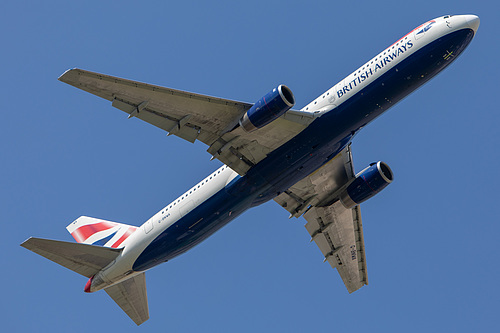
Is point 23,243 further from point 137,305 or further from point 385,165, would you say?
point 385,165

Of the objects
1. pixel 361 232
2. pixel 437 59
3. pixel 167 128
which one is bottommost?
pixel 361 232

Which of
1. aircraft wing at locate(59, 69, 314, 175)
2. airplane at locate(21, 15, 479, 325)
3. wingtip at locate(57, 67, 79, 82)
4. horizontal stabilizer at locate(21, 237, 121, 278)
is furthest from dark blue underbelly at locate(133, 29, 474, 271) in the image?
wingtip at locate(57, 67, 79, 82)

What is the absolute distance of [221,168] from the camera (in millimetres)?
41000

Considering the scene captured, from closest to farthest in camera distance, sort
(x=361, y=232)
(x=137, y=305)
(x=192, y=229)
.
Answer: (x=192, y=229) → (x=137, y=305) → (x=361, y=232)

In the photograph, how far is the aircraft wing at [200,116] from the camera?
35094mm

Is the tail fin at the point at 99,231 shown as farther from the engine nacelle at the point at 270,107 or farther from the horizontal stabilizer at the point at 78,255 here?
the engine nacelle at the point at 270,107

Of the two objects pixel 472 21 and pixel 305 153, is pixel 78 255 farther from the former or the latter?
pixel 472 21

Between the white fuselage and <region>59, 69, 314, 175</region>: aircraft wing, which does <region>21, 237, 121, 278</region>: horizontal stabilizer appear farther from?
<region>59, 69, 314, 175</region>: aircraft wing

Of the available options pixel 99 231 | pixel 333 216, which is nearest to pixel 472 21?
pixel 333 216

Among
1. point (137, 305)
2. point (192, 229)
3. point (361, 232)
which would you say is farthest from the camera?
point (361, 232)

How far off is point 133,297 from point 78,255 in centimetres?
499

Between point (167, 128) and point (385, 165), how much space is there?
1372cm

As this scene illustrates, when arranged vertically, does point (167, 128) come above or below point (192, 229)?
above

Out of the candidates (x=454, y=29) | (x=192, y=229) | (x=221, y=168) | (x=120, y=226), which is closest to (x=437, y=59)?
(x=454, y=29)
